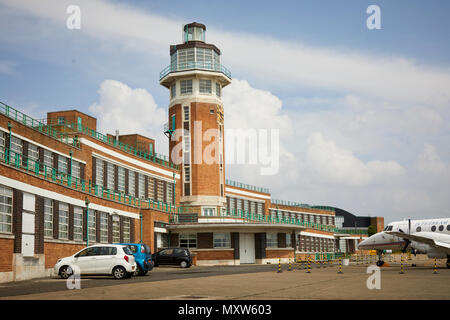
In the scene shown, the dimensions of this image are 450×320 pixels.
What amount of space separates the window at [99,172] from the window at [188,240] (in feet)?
33.1

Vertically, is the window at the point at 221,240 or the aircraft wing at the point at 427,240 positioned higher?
the aircraft wing at the point at 427,240

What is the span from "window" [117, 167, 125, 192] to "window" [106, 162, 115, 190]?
85 centimetres

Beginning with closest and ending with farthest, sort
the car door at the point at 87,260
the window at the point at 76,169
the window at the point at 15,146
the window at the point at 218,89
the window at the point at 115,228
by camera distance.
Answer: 1. the car door at the point at 87,260
2. the window at the point at 15,146
3. the window at the point at 115,228
4. the window at the point at 76,169
5. the window at the point at 218,89

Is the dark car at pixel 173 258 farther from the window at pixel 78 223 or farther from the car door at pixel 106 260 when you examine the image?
the car door at pixel 106 260

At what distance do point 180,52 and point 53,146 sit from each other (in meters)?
23.6

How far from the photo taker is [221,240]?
1906 inches

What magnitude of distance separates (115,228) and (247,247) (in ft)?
50.5

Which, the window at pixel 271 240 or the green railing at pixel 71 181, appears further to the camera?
the window at pixel 271 240

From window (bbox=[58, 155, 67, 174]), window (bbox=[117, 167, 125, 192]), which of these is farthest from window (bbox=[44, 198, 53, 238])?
window (bbox=[117, 167, 125, 192])

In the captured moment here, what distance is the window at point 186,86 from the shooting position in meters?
55.4

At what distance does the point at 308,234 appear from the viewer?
218 feet

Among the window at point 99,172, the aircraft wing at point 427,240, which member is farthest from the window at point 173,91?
the aircraft wing at point 427,240
